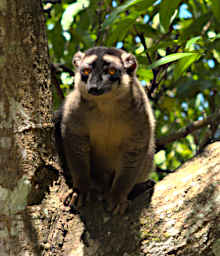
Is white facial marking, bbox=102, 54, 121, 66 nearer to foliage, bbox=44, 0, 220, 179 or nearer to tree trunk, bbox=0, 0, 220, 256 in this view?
foliage, bbox=44, 0, 220, 179

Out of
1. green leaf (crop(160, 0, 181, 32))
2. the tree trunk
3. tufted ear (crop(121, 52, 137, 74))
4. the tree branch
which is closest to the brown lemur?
tufted ear (crop(121, 52, 137, 74))

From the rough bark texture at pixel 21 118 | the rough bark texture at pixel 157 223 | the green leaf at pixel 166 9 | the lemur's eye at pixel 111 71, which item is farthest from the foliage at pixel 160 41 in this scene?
the rough bark texture at pixel 157 223

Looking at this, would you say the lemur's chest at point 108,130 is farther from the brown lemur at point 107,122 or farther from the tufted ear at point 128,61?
the tufted ear at point 128,61

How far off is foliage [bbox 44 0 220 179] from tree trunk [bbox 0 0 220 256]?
0.76 meters

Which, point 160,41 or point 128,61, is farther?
point 160,41

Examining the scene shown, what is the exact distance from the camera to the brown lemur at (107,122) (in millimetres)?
4004

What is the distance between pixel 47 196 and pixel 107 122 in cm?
136

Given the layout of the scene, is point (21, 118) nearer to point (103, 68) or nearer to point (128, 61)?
point (103, 68)

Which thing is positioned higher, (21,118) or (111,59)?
(111,59)

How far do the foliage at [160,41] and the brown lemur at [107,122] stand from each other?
0.27 metres

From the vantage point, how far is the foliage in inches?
132

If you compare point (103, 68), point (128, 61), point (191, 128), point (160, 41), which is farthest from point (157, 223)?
point (160, 41)

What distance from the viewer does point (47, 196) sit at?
3189mm

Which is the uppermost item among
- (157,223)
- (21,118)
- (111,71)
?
(111,71)
